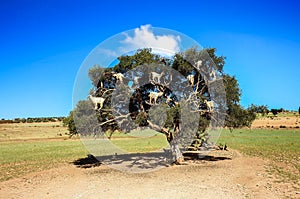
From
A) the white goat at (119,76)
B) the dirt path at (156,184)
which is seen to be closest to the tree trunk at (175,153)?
the dirt path at (156,184)

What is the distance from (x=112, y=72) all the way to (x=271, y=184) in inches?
505

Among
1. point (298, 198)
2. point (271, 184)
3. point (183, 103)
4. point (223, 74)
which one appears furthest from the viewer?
point (223, 74)

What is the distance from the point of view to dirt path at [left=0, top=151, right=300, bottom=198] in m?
13.2

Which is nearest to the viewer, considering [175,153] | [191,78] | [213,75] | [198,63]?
[198,63]

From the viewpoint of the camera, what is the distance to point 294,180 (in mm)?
15742

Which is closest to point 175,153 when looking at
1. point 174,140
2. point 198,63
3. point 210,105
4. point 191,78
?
point 174,140

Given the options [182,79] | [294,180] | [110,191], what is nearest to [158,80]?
[182,79]

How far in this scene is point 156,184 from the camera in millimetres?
15133

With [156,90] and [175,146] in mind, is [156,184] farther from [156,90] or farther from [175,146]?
[156,90]

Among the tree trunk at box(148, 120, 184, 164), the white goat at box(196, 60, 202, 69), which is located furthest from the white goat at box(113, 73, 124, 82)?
the white goat at box(196, 60, 202, 69)

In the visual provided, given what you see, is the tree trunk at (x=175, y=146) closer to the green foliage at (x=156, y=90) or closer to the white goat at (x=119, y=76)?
the green foliage at (x=156, y=90)

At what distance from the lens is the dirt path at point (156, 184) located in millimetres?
13242

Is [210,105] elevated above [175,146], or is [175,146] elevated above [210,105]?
[210,105]

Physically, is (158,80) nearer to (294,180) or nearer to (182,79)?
(182,79)
